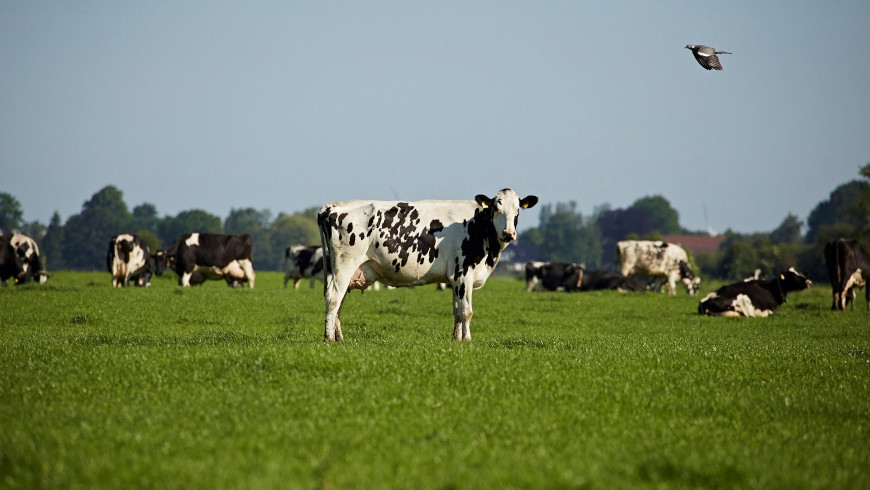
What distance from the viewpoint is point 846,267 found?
31.0 meters

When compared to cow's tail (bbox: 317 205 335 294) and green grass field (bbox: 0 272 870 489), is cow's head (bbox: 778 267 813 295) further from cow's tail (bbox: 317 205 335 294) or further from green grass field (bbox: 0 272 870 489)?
cow's tail (bbox: 317 205 335 294)

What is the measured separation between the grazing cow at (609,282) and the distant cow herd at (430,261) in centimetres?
6

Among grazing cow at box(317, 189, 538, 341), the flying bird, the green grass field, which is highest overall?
the flying bird

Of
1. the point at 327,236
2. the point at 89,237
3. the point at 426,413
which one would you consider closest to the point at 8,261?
the point at 327,236

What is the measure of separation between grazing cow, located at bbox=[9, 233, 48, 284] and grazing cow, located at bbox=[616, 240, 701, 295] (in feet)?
102

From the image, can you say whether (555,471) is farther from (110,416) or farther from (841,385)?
(841,385)

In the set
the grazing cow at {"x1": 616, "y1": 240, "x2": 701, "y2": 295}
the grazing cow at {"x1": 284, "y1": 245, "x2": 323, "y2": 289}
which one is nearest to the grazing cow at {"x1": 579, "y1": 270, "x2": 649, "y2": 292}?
the grazing cow at {"x1": 616, "y1": 240, "x2": 701, "y2": 295}

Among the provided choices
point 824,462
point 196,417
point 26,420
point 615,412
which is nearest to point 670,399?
point 615,412

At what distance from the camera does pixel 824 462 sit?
788cm

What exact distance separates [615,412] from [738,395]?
204 centimetres

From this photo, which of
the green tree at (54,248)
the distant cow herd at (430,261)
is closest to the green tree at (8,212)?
the green tree at (54,248)

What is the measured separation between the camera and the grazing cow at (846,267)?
30922 mm

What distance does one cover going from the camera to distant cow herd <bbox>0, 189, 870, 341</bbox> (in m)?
16.2

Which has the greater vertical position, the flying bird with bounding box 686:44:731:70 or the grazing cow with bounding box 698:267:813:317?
the flying bird with bounding box 686:44:731:70
